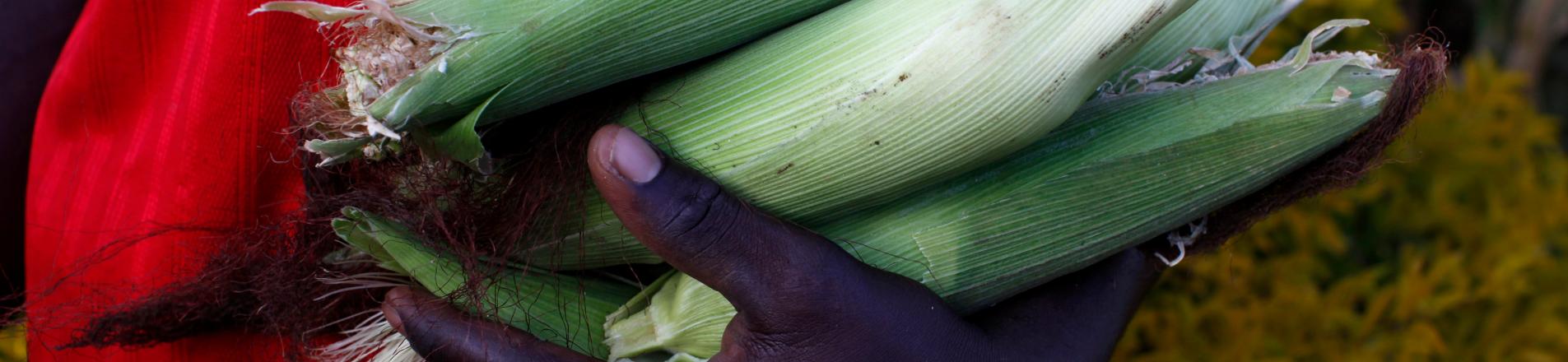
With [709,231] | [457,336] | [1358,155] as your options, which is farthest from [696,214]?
[1358,155]

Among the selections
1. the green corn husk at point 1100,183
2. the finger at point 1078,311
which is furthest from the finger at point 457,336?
the finger at point 1078,311

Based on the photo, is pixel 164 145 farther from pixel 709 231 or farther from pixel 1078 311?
pixel 1078 311

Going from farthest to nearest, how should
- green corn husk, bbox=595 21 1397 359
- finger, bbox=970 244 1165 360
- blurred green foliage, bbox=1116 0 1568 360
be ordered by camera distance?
blurred green foliage, bbox=1116 0 1568 360, finger, bbox=970 244 1165 360, green corn husk, bbox=595 21 1397 359

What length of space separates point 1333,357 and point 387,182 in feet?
5.58

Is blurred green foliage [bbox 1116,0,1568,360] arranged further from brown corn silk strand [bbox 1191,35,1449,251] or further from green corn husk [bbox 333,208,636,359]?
green corn husk [bbox 333,208,636,359]

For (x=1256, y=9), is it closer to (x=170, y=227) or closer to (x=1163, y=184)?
(x=1163, y=184)

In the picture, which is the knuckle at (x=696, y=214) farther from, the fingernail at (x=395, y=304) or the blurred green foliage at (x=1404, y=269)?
the blurred green foliage at (x=1404, y=269)

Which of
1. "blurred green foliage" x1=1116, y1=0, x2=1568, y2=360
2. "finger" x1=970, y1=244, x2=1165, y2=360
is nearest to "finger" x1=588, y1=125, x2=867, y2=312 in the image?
"finger" x1=970, y1=244, x2=1165, y2=360

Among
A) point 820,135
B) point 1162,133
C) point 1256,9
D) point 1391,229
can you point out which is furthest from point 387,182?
point 1391,229

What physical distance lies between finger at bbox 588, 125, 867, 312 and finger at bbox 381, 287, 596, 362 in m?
0.17

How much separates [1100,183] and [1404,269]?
1.47m

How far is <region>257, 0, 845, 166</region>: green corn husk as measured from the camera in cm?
76

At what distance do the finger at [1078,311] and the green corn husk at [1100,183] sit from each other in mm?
131

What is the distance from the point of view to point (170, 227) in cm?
103
